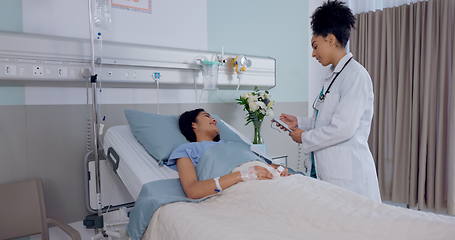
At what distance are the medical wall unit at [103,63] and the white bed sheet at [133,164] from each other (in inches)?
14.9

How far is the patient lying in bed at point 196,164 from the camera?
1.45 m

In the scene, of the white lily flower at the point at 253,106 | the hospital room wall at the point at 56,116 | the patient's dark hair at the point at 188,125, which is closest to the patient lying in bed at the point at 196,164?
the patient's dark hair at the point at 188,125

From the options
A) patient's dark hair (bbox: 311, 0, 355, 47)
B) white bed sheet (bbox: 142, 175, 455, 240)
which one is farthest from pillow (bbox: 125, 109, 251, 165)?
patient's dark hair (bbox: 311, 0, 355, 47)

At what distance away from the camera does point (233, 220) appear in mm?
1181

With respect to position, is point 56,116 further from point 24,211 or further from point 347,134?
point 347,134

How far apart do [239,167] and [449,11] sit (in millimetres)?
2497

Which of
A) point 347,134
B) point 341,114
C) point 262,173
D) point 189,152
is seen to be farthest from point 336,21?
point 189,152

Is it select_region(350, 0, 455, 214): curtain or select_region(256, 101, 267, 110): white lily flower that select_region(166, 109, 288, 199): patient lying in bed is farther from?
select_region(350, 0, 455, 214): curtain

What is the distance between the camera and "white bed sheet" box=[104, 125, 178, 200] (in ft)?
5.06

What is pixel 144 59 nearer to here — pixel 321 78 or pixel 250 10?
pixel 250 10

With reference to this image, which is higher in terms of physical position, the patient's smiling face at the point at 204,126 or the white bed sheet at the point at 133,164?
the patient's smiling face at the point at 204,126

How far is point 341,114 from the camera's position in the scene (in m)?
1.78

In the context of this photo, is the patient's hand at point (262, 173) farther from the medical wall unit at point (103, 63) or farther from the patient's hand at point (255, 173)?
the medical wall unit at point (103, 63)

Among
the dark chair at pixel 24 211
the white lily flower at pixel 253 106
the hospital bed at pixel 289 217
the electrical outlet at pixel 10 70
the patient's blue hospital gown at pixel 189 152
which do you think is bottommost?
the dark chair at pixel 24 211
